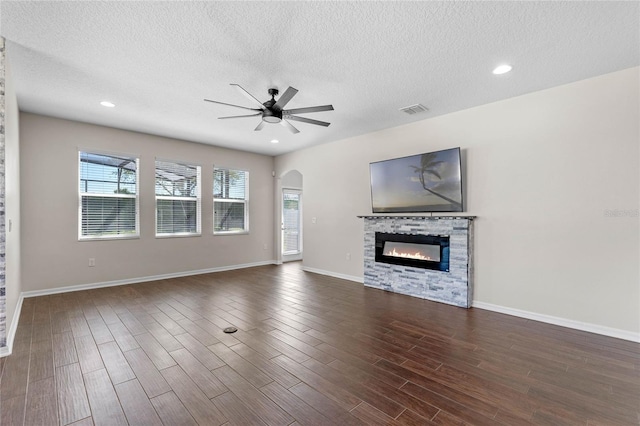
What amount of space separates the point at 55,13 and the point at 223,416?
3122 mm

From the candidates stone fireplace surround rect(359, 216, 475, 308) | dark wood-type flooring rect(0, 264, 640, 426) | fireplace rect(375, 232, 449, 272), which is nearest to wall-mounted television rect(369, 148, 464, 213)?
stone fireplace surround rect(359, 216, 475, 308)

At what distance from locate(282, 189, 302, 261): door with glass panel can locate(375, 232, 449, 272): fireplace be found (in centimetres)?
344

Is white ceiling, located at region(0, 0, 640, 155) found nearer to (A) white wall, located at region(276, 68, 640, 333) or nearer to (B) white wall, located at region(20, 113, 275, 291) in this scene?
(A) white wall, located at region(276, 68, 640, 333)

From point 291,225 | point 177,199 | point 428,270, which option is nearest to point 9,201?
point 177,199

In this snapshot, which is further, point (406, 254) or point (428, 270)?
point (406, 254)

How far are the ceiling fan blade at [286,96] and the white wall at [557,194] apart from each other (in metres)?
2.51

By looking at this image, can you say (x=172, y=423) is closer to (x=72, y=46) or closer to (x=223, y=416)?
(x=223, y=416)

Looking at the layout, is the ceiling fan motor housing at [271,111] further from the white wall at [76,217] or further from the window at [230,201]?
the window at [230,201]

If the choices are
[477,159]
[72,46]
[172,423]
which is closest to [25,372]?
[172,423]

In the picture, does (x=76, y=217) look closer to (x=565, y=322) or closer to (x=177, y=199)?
(x=177, y=199)

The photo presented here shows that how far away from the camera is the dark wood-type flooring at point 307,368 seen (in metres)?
1.87

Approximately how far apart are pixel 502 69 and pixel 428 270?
8.94 ft

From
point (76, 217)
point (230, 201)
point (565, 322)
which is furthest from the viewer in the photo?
point (230, 201)

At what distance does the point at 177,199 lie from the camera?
5980 millimetres
